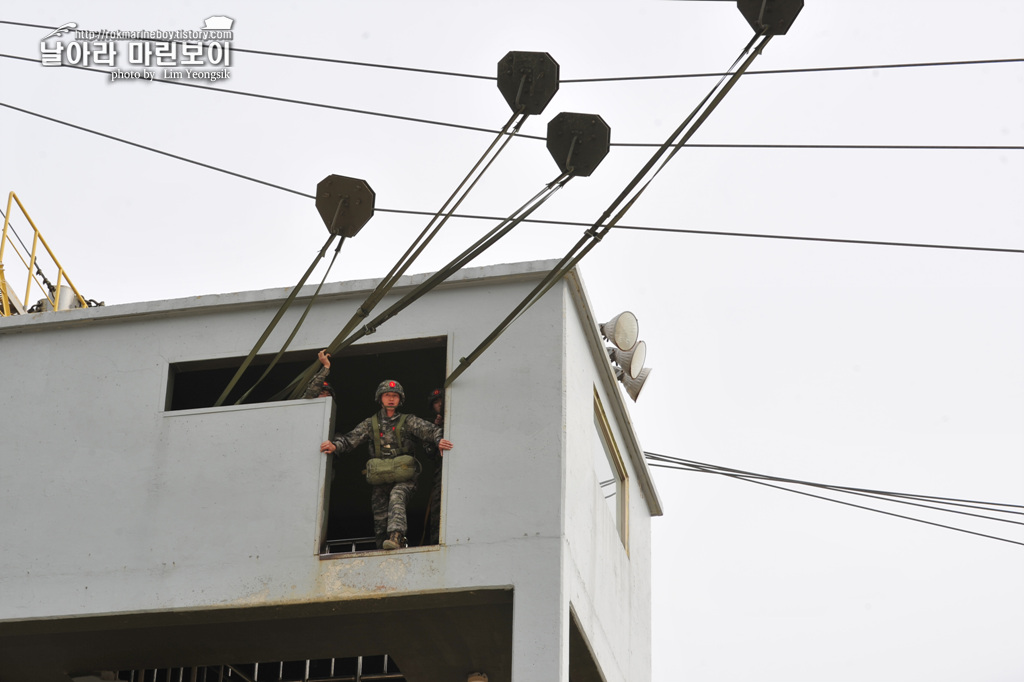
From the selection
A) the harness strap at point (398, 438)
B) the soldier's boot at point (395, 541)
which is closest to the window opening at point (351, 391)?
the harness strap at point (398, 438)

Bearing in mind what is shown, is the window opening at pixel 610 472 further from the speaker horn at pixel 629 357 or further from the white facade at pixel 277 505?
the speaker horn at pixel 629 357

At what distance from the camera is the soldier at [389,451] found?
15.6 m

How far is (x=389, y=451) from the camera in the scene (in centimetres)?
1591

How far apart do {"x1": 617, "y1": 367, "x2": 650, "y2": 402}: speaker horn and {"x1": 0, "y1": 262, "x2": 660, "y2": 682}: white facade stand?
484 millimetres

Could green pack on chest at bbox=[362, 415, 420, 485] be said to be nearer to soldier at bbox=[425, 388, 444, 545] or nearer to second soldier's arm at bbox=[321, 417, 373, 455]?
second soldier's arm at bbox=[321, 417, 373, 455]

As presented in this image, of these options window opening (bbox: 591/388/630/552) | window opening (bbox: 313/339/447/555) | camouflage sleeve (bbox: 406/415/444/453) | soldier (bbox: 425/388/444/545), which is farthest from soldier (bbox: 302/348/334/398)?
window opening (bbox: 591/388/630/552)

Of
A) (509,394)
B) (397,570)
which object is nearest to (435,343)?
(509,394)

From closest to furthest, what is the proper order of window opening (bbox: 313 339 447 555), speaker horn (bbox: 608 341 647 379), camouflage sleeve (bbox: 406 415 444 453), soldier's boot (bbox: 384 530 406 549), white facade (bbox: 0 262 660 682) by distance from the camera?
white facade (bbox: 0 262 660 682) < soldier's boot (bbox: 384 530 406 549) < camouflage sleeve (bbox: 406 415 444 453) < speaker horn (bbox: 608 341 647 379) < window opening (bbox: 313 339 447 555)

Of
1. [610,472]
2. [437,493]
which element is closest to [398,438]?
[437,493]

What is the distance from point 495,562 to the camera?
48.2 feet

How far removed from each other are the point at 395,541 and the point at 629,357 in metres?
4.12

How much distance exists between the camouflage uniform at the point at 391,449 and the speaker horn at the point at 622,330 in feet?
9.52

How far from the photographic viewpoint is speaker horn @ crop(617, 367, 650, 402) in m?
18.0

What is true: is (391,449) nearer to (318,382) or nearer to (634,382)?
(318,382)
